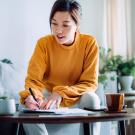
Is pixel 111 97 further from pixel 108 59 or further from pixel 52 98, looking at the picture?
pixel 108 59

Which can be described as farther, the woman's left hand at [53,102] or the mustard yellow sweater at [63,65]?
the mustard yellow sweater at [63,65]

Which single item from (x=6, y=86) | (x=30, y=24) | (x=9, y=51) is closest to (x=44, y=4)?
(x=30, y=24)

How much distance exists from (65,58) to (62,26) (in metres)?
0.19

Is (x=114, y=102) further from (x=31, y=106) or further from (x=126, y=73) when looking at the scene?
(x=126, y=73)

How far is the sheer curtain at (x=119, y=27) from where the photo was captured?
3.75m

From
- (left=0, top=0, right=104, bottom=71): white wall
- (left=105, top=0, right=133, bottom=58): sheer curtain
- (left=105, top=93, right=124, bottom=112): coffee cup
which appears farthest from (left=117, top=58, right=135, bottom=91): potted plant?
(left=105, top=93, right=124, bottom=112): coffee cup

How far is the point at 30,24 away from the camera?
120 inches

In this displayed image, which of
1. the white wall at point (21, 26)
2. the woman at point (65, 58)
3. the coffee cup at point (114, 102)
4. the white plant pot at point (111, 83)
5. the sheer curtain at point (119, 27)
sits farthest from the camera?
the sheer curtain at point (119, 27)

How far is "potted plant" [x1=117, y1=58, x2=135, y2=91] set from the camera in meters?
3.41

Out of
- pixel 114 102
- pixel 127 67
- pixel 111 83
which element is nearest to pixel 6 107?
pixel 114 102

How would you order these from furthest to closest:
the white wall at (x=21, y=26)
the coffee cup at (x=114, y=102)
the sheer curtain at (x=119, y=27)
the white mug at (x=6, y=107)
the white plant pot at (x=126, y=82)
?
the sheer curtain at (x=119, y=27), the white plant pot at (x=126, y=82), the white wall at (x=21, y=26), the coffee cup at (x=114, y=102), the white mug at (x=6, y=107)

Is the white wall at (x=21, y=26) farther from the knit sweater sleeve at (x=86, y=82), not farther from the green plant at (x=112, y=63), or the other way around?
the knit sweater sleeve at (x=86, y=82)

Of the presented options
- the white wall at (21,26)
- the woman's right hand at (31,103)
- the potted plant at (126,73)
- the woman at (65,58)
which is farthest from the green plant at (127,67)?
the woman's right hand at (31,103)

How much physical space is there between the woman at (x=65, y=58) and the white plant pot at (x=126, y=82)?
64.6 inches
